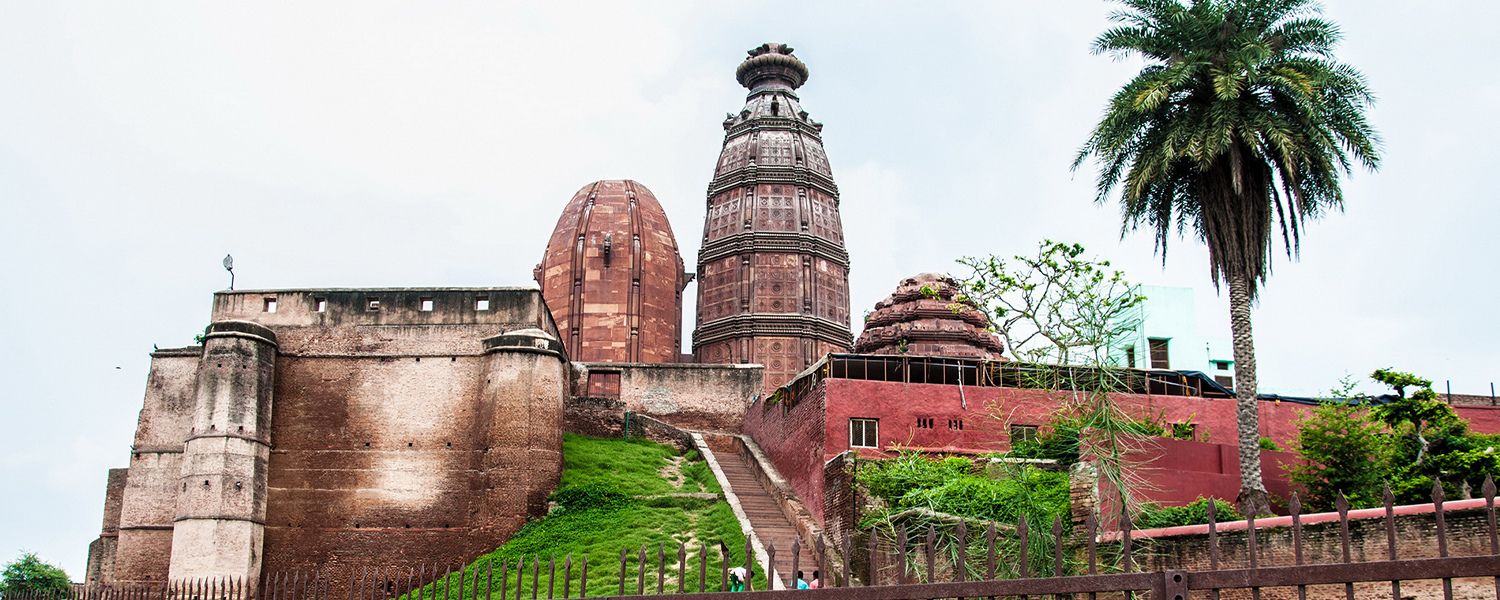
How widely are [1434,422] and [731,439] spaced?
59.0 feet

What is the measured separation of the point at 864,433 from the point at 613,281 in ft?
65.4

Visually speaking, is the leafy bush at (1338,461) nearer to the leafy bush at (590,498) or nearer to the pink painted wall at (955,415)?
the pink painted wall at (955,415)

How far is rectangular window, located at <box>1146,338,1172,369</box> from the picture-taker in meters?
39.3

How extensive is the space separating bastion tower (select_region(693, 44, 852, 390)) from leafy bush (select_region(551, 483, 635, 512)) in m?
14.9

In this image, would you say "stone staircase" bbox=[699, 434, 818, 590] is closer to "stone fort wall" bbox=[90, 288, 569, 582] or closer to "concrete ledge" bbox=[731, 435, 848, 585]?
"concrete ledge" bbox=[731, 435, 848, 585]

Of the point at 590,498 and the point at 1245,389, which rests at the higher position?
the point at 1245,389

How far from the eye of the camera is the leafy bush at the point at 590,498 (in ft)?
96.2

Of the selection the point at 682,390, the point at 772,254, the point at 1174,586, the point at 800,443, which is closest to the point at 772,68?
the point at 772,254

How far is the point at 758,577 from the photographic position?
21.2 m

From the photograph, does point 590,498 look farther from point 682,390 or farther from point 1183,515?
point 1183,515

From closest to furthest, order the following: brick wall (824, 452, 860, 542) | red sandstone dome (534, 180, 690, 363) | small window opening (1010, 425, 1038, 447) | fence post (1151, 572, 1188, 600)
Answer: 1. fence post (1151, 572, 1188, 600)
2. brick wall (824, 452, 860, 542)
3. small window opening (1010, 425, 1038, 447)
4. red sandstone dome (534, 180, 690, 363)

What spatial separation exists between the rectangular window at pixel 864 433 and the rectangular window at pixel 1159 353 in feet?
50.2

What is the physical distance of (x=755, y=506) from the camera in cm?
2906

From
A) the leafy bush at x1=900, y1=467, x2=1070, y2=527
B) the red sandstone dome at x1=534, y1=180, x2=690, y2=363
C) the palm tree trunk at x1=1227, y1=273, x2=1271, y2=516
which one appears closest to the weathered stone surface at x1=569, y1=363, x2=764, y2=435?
the red sandstone dome at x1=534, y1=180, x2=690, y2=363
